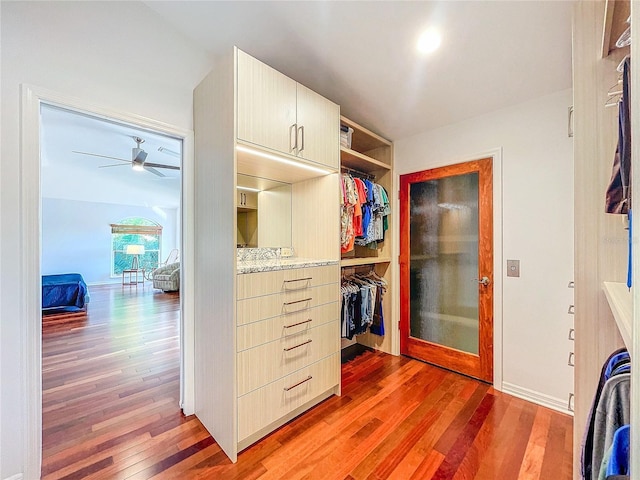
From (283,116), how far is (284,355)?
1627mm

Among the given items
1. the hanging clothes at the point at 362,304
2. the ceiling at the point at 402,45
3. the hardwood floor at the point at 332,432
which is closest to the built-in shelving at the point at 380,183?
the hanging clothes at the point at 362,304

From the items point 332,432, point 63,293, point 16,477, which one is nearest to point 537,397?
point 332,432

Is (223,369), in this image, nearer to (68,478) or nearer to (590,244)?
(68,478)

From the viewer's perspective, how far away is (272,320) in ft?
5.78

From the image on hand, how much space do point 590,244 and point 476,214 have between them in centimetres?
147

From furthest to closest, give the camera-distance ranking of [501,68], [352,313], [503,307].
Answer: [352,313]
[503,307]
[501,68]

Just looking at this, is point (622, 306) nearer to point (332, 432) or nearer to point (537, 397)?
point (332, 432)

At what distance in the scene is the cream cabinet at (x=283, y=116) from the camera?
1.64m

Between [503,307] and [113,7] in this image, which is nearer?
[113,7]

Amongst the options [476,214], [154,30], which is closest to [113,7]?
[154,30]

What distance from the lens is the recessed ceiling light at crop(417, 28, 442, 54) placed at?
5.58 ft

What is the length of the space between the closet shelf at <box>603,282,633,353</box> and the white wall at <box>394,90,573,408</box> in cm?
132

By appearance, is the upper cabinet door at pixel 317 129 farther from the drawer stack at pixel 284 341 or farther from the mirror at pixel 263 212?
the drawer stack at pixel 284 341

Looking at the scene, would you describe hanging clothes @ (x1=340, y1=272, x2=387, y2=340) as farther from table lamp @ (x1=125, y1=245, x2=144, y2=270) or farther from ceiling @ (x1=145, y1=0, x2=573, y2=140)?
table lamp @ (x1=125, y1=245, x2=144, y2=270)
